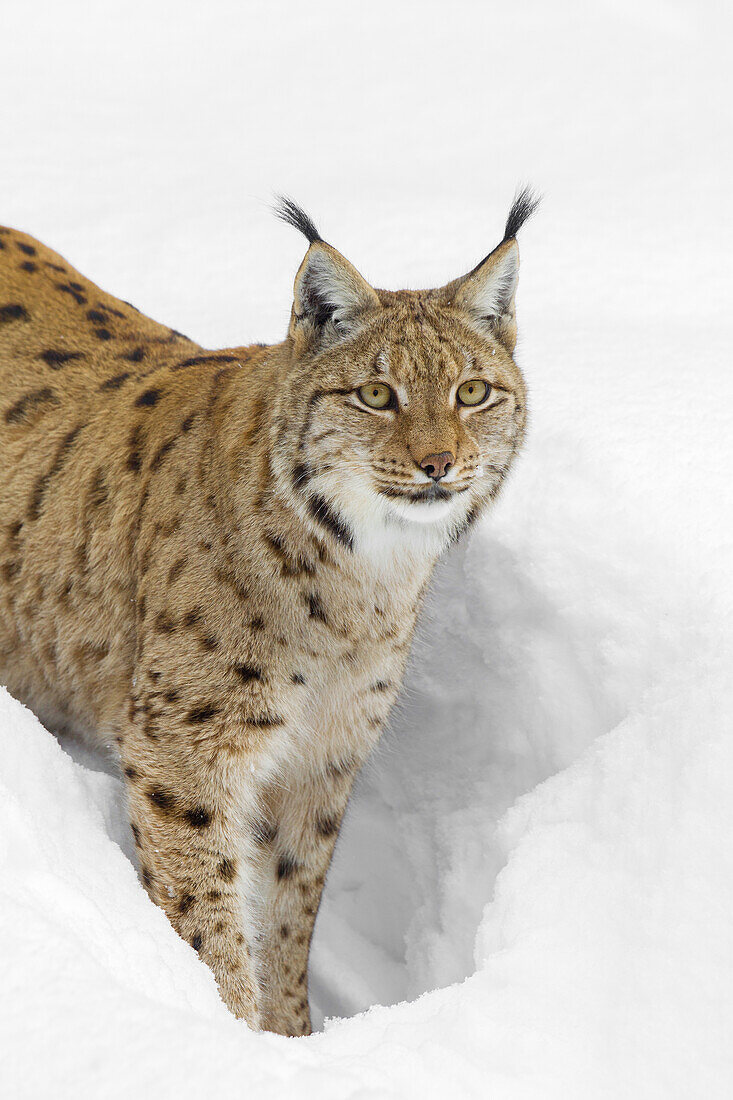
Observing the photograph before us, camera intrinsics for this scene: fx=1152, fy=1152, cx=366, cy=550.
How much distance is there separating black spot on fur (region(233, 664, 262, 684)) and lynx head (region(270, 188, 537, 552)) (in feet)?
1.32

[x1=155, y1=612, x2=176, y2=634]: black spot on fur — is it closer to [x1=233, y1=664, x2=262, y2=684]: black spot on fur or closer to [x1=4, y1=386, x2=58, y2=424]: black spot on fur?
[x1=233, y1=664, x2=262, y2=684]: black spot on fur

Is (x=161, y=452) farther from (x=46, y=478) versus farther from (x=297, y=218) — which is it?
(x=297, y=218)

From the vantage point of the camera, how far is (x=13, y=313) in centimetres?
368

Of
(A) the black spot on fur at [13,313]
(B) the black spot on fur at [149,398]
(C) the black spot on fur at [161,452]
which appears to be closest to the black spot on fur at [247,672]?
(C) the black spot on fur at [161,452]

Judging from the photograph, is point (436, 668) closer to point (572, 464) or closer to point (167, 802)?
point (572, 464)

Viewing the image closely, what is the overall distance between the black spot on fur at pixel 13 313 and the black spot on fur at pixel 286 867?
74.4 inches

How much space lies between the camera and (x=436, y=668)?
163 inches

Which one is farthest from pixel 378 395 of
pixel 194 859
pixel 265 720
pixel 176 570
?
pixel 194 859

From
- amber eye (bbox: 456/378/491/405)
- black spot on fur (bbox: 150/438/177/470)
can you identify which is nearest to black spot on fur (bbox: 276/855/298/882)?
black spot on fur (bbox: 150/438/177/470)

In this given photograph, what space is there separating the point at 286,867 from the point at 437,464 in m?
1.55

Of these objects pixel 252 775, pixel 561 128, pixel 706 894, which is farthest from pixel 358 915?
pixel 561 128

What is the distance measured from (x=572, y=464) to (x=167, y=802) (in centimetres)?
179

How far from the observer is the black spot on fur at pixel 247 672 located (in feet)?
9.57

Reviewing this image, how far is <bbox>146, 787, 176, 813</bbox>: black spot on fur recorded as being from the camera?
9.59 ft
